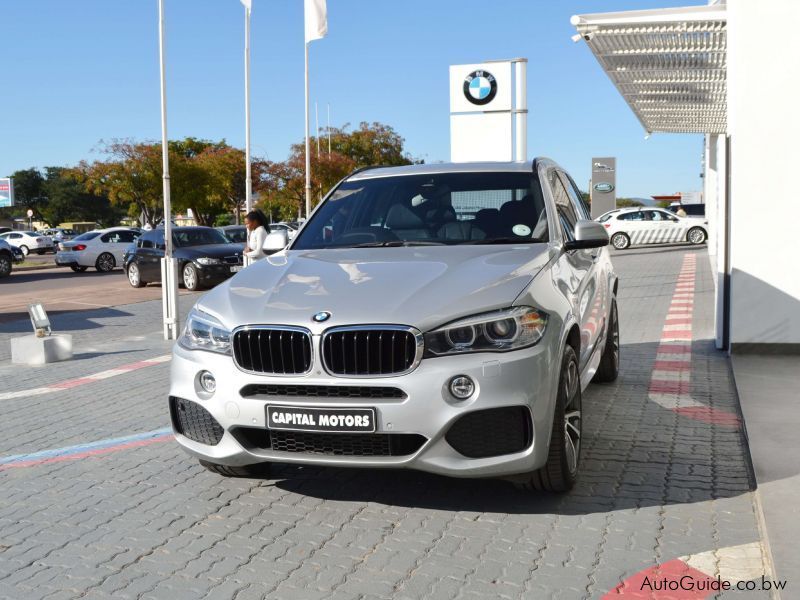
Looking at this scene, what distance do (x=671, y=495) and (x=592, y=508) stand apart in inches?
19.3

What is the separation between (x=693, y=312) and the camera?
44.3 ft

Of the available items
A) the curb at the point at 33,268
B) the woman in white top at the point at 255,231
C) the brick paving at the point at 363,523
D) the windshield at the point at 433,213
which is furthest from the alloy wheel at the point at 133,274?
the windshield at the point at 433,213

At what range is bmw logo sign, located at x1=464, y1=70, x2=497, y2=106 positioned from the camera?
Answer: 51.0 feet

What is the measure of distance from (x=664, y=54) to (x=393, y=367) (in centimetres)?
949

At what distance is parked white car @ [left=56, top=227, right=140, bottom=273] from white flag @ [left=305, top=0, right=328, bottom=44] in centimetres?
1217

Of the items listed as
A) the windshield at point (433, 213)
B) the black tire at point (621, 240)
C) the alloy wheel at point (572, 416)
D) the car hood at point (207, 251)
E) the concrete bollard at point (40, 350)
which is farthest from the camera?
the black tire at point (621, 240)

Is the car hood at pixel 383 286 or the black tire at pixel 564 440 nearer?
the car hood at pixel 383 286

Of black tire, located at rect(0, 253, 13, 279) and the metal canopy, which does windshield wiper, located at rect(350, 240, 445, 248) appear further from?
black tire, located at rect(0, 253, 13, 279)

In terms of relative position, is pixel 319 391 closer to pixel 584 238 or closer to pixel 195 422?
pixel 195 422

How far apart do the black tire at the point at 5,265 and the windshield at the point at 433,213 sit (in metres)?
26.5

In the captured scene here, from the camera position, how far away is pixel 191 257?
69.4 feet

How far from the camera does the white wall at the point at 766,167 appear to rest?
27.4 ft

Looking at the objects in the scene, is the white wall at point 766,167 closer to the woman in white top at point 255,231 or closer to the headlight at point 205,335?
the headlight at point 205,335

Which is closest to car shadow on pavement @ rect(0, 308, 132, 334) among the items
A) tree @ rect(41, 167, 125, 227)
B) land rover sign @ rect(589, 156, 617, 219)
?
land rover sign @ rect(589, 156, 617, 219)
